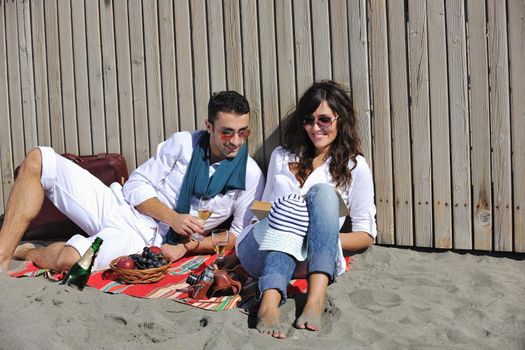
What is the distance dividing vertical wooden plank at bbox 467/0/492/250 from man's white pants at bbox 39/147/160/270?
2.41 metres

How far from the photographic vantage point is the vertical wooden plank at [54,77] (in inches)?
233

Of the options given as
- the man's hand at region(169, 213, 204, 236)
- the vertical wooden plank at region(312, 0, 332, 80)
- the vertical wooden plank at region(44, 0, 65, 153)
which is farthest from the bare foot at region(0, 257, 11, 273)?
the vertical wooden plank at region(312, 0, 332, 80)

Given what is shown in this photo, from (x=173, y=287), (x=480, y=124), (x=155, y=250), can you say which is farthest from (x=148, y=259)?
(x=480, y=124)

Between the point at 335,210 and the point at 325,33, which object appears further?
the point at 325,33

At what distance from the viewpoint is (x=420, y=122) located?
4.70 m

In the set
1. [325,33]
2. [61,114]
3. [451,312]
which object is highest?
[325,33]

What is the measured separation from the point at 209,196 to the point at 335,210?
3.98 ft

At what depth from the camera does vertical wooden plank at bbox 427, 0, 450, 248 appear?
4.59 m

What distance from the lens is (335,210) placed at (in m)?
3.84

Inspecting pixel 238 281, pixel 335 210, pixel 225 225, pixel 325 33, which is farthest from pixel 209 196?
pixel 325 33

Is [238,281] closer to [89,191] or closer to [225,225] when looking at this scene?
[225,225]

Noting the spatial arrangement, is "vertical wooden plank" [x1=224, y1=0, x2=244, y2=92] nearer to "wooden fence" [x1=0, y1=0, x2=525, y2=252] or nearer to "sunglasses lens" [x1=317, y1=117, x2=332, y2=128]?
"wooden fence" [x1=0, y1=0, x2=525, y2=252]

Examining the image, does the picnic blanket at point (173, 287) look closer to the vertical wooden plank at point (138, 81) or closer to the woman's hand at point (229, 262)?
the woman's hand at point (229, 262)

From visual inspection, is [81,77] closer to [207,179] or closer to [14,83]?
[14,83]
